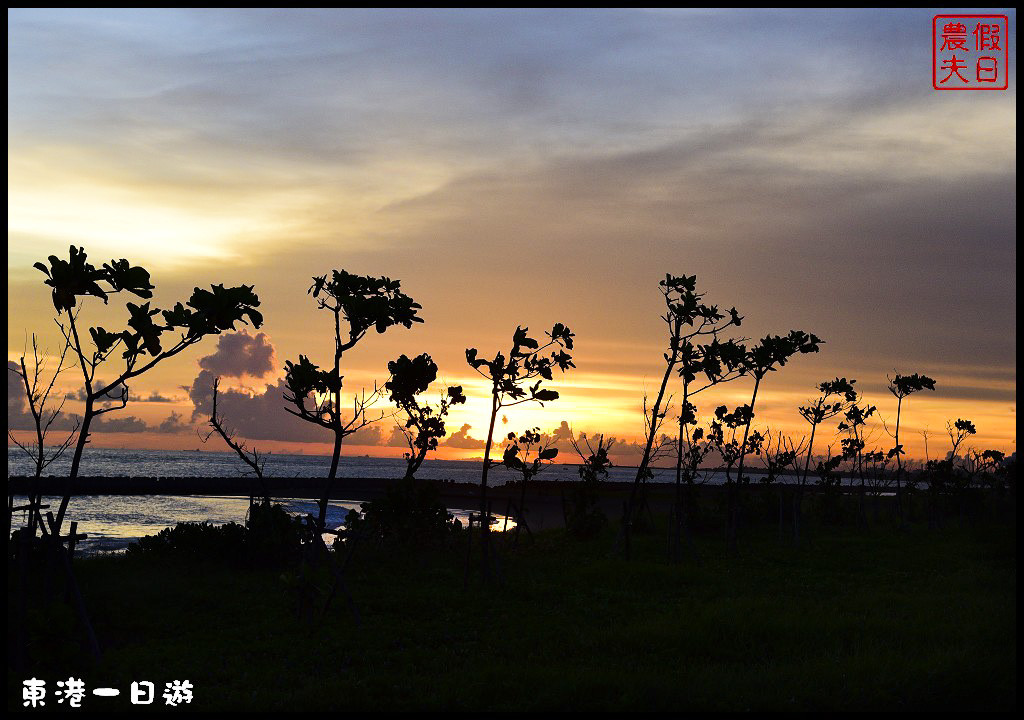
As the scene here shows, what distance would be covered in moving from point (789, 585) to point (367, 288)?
41.2 ft

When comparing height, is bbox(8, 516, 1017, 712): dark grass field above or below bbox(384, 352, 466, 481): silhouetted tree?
below

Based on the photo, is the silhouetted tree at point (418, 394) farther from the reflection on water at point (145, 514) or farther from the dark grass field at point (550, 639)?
the reflection on water at point (145, 514)

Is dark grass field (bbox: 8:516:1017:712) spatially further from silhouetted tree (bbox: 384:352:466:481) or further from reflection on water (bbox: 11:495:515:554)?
reflection on water (bbox: 11:495:515:554)

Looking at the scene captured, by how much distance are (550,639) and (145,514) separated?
4776 centimetres

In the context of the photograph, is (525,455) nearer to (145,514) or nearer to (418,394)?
(418,394)

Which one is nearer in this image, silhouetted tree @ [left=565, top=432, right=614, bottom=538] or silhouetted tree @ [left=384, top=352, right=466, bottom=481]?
silhouetted tree @ [left=384, top=352, right=466, bottom=481]

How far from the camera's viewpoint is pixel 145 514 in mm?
54188

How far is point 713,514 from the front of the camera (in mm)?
35500

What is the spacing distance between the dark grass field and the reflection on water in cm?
1399

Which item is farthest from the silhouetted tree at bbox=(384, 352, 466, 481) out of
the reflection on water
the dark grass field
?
the reflection on water

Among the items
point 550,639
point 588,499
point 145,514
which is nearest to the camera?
point 550,639

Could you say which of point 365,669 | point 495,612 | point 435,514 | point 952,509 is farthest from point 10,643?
point 952,509

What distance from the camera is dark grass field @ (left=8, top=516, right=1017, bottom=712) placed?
10523 millimetres

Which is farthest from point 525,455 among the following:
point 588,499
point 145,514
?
point 145,514
